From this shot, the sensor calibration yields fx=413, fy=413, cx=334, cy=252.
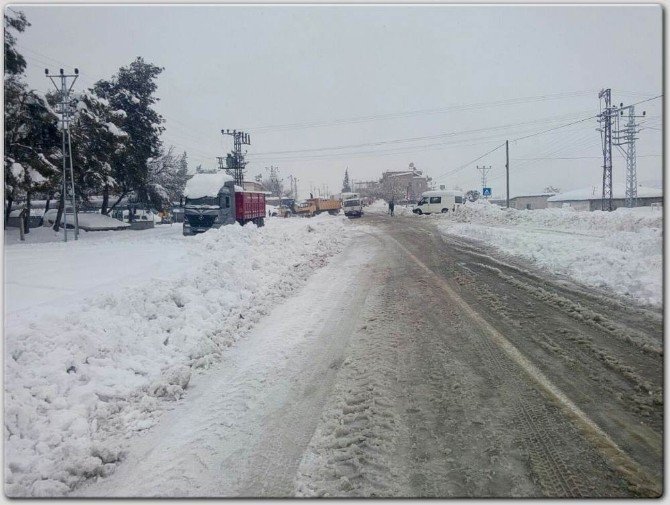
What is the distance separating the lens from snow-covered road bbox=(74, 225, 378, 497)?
3098 mm

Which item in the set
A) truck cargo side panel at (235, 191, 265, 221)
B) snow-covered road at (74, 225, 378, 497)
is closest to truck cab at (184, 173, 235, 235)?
truck cargo side panel at (235, 191, 265, 221)

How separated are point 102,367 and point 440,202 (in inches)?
1782

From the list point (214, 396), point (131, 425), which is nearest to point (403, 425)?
point (214, 396)

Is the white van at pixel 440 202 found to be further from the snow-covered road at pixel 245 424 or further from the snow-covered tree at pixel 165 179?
the snow-covered road at pixel 245 424

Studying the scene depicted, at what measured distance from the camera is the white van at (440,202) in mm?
46719

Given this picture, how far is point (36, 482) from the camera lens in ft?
10.1

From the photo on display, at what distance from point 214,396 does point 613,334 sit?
531 centimetres

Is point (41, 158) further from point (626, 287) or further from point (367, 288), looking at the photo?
point (626, 287)

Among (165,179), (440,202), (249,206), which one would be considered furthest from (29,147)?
(440,202)

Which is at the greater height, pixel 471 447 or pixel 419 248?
pixel 419 248

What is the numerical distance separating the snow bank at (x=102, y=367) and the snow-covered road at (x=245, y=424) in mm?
252

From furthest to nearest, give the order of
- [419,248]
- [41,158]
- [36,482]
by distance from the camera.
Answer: [41,158]
[419,248]
[36,482]

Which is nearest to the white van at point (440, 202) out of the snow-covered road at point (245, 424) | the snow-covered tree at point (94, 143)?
the snow-covered tree at point (94, 143)

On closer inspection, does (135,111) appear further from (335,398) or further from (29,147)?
(335,398)
